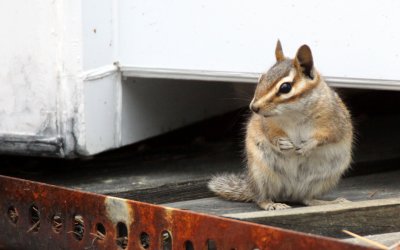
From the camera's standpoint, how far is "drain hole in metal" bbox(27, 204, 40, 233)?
8.03 feet

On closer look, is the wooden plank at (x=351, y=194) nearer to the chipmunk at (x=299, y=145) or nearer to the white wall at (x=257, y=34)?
the chipmunk at (x=299, y=145)

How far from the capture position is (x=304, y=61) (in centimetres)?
256

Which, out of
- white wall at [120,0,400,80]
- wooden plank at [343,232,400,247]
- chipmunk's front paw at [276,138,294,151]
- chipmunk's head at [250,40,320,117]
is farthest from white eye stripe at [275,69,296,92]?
wooden plank at [343,232,400,247]

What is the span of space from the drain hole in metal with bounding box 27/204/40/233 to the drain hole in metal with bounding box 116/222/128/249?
285 millimetres

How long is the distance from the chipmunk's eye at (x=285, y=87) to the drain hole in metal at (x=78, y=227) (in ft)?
2.28

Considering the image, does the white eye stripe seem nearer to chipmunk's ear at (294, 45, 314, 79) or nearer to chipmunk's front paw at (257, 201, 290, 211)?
chipmunk's ear at (294, 45, 314, 79)

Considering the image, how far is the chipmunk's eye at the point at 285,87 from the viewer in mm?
2510

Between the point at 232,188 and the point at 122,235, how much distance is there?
589mm

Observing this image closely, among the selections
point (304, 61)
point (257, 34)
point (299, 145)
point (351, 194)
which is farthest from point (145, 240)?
point (257, 34)

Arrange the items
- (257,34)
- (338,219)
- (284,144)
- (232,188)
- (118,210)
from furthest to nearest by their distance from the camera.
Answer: (257,34)
(232,188)
(284,144)
(338,219)
(118,210)

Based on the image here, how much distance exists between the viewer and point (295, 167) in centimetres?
269

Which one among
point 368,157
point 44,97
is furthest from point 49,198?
point 368,157

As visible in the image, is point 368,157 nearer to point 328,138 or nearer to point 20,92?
point 328,138

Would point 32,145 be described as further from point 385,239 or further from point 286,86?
point 385,239
